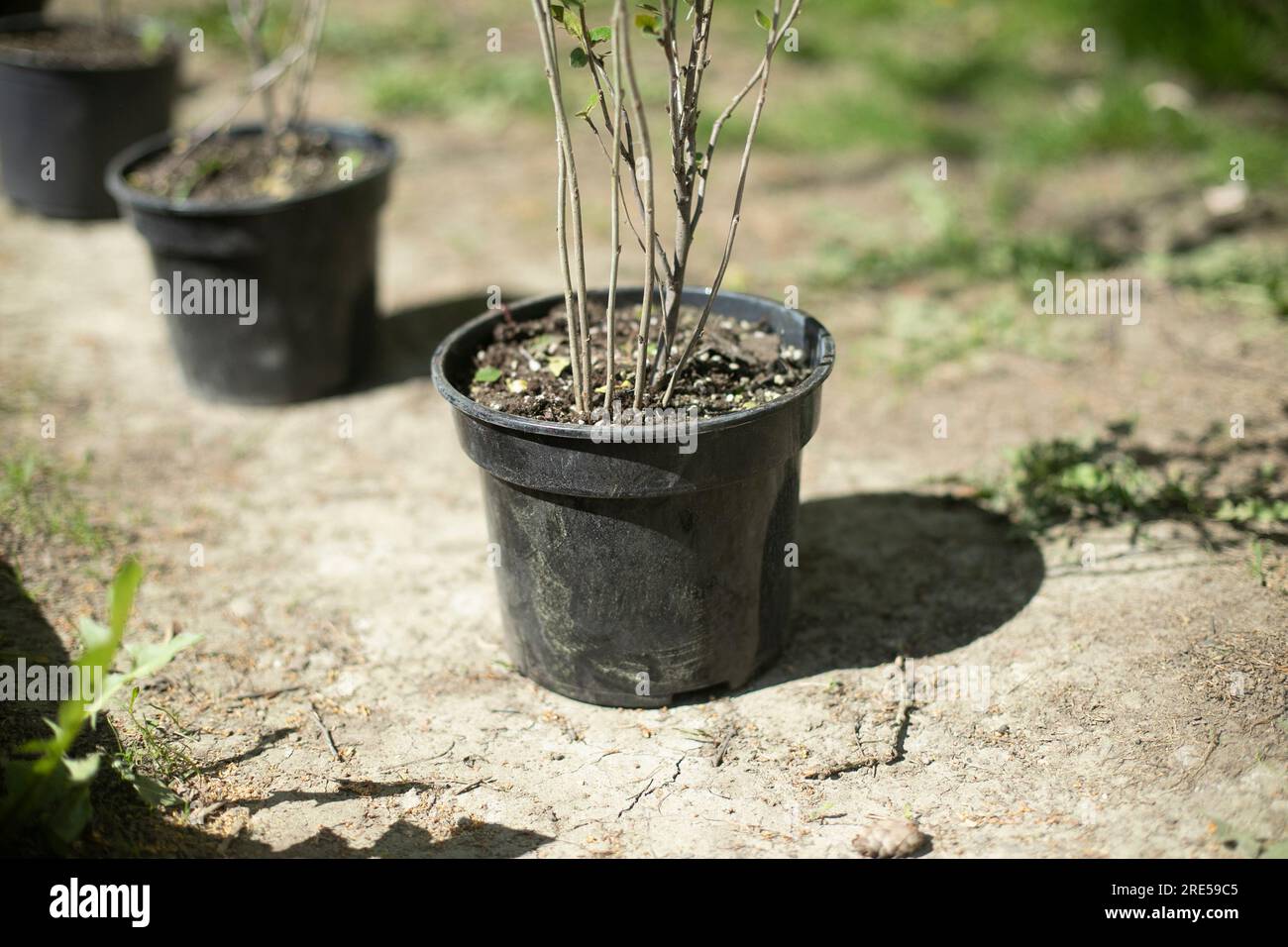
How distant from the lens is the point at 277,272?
12.8 feet

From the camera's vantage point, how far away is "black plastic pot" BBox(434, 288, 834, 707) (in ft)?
7.55

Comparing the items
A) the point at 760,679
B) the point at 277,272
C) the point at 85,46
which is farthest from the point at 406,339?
the point at 85,46

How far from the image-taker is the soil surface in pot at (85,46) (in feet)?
A: 17.5

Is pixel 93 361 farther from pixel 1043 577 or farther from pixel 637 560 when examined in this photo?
pixel 1043 577

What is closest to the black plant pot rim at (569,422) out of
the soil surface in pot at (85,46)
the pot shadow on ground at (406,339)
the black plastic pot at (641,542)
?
the black plastic pot at (641,542)

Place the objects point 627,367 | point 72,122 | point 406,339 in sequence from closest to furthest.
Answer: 1. point 627,367
2. point 406,339
3. point 72,122

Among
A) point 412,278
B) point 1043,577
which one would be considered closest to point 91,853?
point 1043,577

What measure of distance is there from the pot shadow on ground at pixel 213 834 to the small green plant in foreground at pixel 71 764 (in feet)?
0.41

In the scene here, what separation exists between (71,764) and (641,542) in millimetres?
1127

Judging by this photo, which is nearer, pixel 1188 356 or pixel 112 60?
pixel 1188 356

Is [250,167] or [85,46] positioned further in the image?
[85,46]

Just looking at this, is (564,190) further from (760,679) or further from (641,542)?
(760,679)

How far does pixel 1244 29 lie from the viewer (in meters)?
6.20

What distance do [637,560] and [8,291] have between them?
3.77 meters
